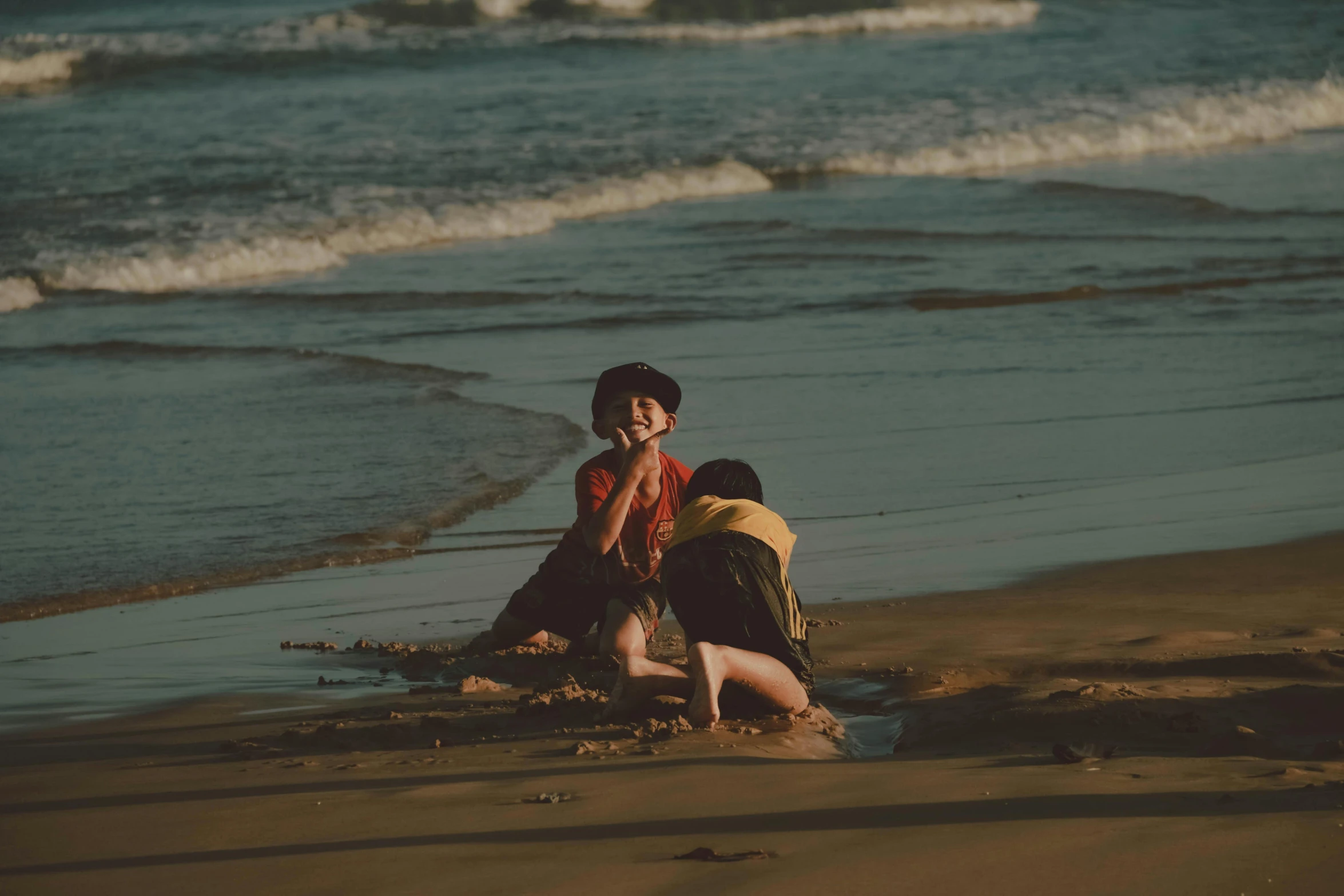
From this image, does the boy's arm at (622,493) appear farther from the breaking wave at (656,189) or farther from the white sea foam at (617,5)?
the white sea foam at (617,5)

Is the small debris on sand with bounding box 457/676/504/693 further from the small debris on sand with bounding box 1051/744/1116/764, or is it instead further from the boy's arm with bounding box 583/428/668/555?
the small debris on sand with bounding box 1051/744/1116/764

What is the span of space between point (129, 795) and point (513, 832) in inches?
43.5

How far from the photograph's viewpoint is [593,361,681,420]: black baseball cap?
445 centimetres

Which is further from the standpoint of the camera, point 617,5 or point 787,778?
point 617,5

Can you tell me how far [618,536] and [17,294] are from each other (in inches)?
410

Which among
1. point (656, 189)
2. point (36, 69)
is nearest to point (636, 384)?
point (656, 189)

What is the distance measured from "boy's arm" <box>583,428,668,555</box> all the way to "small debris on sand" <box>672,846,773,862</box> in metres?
1.62

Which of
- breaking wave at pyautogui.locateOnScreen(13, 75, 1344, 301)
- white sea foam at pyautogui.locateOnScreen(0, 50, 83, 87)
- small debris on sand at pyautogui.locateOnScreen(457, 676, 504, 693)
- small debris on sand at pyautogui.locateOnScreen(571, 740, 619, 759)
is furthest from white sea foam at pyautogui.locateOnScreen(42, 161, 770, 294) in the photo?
white sea foam at pyautogui.locateOnScreen(0, 50, 83, 87)

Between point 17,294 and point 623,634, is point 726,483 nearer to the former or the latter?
point 623,634

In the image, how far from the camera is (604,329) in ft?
36.3

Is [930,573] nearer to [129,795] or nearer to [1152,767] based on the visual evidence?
[1152,767]

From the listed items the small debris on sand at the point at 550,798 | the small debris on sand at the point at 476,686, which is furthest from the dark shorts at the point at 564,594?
the small debris on sand at the point at 550,798

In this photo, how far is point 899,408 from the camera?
8.49 metres

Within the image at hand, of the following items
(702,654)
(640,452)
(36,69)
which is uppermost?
(36,69)
